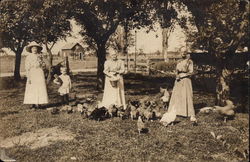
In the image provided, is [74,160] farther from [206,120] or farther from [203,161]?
[206,120]

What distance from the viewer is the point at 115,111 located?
35.2ft

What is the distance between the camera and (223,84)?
1163 centimetres

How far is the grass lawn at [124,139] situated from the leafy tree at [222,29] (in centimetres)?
167

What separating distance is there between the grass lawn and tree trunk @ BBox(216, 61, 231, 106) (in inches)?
46.8

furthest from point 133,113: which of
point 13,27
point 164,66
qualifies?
point 164,66

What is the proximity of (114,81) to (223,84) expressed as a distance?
3.76 m

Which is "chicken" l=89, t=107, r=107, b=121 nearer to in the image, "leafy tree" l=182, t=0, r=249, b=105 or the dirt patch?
the dirt patch

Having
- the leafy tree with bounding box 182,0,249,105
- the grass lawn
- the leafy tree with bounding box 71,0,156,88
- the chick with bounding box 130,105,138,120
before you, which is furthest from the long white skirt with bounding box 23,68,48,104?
the leafy tree with bounding box 182,0,249,105

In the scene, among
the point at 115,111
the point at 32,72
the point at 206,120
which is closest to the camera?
the point at 206,120

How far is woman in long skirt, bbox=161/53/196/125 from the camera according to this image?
1005cm

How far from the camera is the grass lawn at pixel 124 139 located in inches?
277

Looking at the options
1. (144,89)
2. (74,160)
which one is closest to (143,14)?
(144,89)

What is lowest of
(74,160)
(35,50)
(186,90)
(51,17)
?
(74,160)

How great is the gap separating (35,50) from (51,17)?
4195mm
